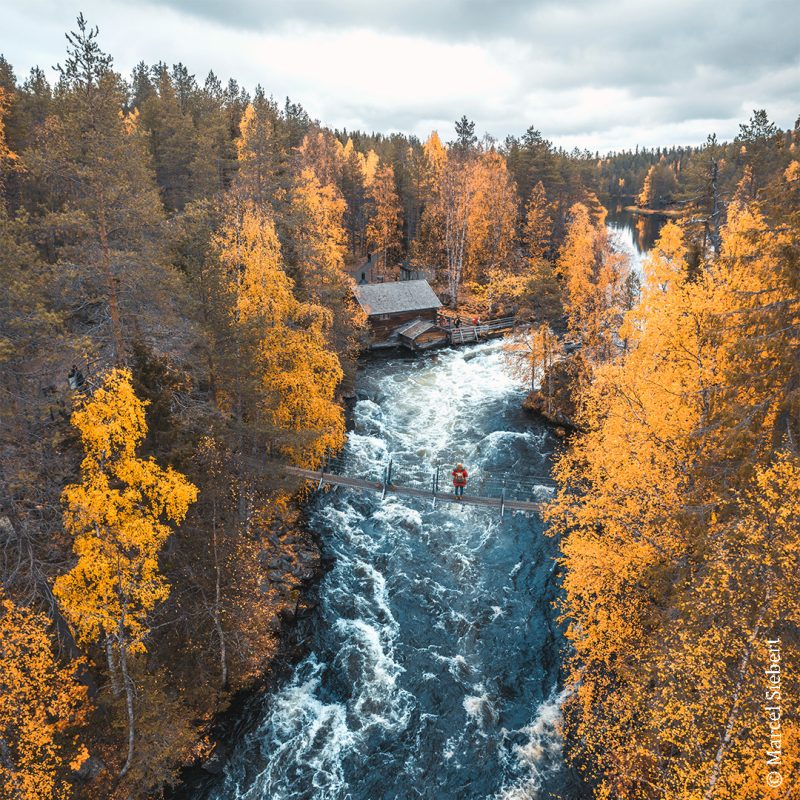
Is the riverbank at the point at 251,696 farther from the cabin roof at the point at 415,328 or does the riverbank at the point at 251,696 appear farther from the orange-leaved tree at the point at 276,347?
the cabin roof at the point at 415,328

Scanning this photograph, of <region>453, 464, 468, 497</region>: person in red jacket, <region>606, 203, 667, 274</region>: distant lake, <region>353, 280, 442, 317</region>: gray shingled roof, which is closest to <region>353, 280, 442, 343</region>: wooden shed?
<region>353, 280, 442, 317</region>: gray shingled roof

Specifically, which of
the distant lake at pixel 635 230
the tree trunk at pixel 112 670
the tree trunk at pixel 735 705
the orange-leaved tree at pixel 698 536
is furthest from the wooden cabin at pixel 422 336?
the tree trunk at pixel 735 705

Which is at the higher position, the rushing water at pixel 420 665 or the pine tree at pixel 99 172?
the pine tree at pixel 99 172

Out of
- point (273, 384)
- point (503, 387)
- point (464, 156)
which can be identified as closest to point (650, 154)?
point (464, 156)

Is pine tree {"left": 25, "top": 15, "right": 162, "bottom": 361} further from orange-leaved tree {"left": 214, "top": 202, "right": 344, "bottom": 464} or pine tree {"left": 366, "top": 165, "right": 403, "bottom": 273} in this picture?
pine tree {"left": 366, "top": 165, "right": 403, "bottom": 273}

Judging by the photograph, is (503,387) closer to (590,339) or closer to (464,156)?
(590,339)

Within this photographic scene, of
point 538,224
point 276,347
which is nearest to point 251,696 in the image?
point 276,347

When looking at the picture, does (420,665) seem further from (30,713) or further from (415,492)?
(30,713)
